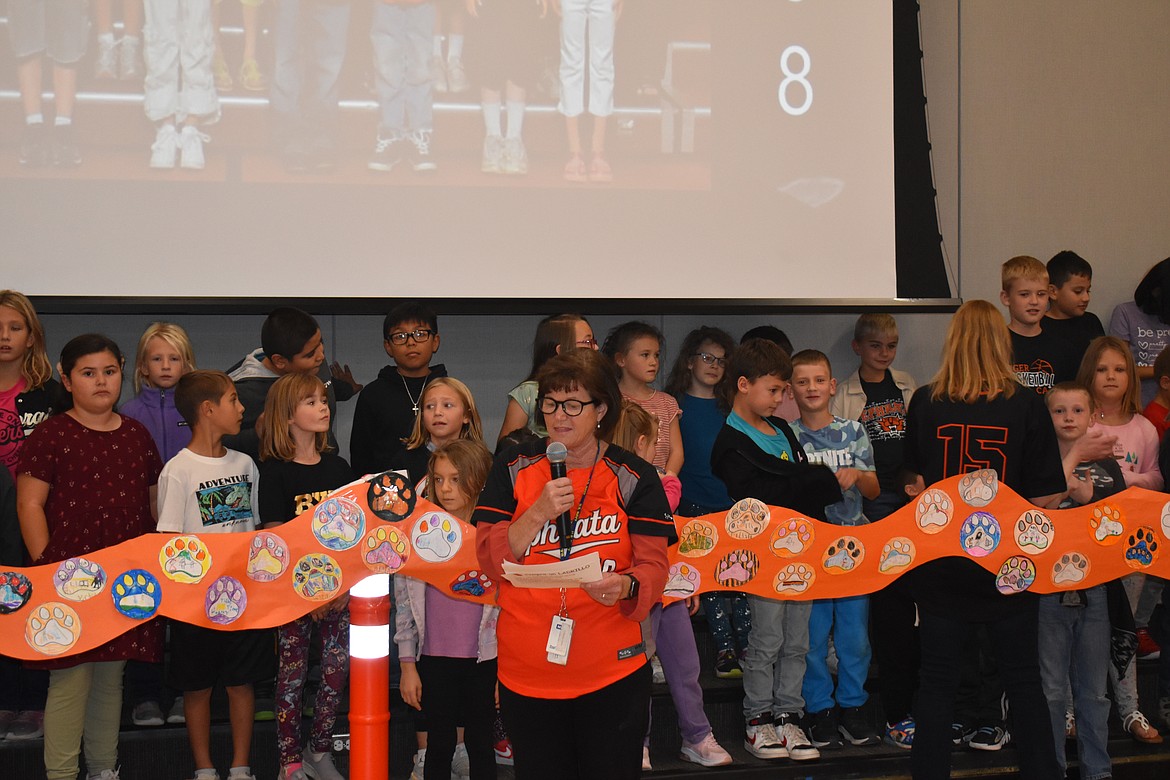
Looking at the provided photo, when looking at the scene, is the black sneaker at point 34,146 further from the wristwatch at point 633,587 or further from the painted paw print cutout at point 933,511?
the painted paw print cutout at point 933,511

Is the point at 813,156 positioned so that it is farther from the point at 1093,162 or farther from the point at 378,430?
the point at 378,430

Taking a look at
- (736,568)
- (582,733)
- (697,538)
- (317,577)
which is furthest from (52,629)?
(736,568)

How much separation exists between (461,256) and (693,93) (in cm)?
149

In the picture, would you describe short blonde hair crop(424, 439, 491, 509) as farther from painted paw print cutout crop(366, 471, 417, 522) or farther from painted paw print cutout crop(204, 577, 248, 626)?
painted paw print cutout crop(204, 577, 248, 626)

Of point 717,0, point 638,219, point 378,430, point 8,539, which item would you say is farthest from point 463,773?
point 717,0

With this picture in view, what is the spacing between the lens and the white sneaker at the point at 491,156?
17.5 feet

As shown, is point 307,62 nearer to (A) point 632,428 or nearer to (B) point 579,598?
(A) point 632,428

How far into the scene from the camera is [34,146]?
16.0 ft

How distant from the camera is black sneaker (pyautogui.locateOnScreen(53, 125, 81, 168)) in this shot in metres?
4.91

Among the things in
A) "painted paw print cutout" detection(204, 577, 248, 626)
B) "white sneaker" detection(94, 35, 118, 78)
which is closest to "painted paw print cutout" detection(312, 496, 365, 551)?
"painted paw print cutout" detection(204, 577, 248, 626)

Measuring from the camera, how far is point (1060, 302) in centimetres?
589

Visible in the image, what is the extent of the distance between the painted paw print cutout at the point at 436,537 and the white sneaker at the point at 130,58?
9.78 feet

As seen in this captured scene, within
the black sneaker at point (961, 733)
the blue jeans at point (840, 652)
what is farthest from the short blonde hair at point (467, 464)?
the black sneaker at point (961, 733)

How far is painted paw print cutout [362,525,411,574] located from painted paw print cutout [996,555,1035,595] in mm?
1996
